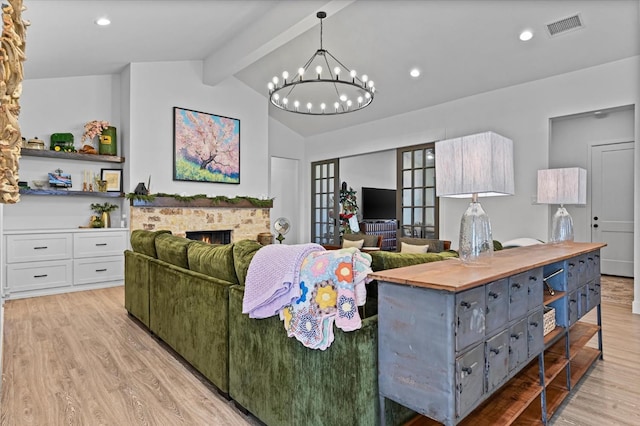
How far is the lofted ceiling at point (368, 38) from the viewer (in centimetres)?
401

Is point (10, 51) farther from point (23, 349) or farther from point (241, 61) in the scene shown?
point (241, 61)

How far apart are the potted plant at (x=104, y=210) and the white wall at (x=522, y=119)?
4956 millimetres

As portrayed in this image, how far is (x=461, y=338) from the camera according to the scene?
132 cm

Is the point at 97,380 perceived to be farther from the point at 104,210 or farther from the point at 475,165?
the point at 104,210

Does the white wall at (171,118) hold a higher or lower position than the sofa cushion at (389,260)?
higher

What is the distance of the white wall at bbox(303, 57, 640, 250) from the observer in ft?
14.8

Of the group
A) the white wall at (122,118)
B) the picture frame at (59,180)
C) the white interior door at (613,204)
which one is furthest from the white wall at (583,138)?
the picture frame at (59,180)

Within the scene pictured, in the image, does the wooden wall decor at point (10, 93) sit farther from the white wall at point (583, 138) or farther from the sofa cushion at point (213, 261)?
the white wall at point (583, 138)

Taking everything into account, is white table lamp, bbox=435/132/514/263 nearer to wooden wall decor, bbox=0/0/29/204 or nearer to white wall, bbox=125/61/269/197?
wooden wall decor, bbox=0/0/29/204

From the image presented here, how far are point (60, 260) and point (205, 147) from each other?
2829mm

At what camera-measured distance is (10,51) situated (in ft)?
3.52

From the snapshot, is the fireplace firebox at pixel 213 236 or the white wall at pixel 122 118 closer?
the white wall at pixel 122 118

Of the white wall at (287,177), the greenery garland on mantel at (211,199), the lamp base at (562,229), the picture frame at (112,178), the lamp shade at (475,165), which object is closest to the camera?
the lamp shade at (475,165)

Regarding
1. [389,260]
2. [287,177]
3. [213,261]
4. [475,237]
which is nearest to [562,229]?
[475,237]
